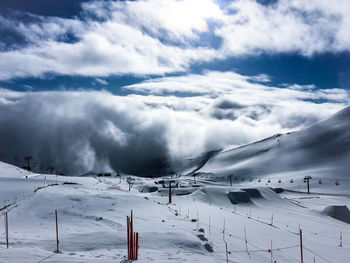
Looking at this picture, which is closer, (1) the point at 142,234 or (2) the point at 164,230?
(1) the point at 142,234

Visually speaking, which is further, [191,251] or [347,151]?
[347,151]

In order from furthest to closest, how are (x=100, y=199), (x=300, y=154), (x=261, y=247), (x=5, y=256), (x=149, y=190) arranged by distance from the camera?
(x=300, y=154) < (x=149, y=190) < (x=100, y=199) < (x=261, y=247) < (x=5, y=256)

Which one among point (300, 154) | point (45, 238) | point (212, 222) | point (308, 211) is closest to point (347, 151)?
point (300, 154)

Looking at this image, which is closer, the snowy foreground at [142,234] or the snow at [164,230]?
the snowy foreground at [142,234]

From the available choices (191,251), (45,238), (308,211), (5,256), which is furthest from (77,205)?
(308,211)

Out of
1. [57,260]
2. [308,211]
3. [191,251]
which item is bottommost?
[308,211]

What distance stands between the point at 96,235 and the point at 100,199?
18462 mm

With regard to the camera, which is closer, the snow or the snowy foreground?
the snowy foreground

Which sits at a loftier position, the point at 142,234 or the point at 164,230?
the point at 142,234

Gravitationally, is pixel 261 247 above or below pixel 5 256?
below

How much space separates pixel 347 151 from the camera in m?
172

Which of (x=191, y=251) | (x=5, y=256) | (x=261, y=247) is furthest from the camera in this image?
(x=261, y=247)

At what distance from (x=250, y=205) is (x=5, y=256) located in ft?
193

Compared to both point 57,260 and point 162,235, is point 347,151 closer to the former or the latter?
point 162,235
